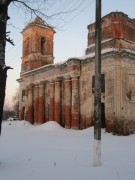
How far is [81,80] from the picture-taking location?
2411cm

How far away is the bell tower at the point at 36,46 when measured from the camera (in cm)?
3088

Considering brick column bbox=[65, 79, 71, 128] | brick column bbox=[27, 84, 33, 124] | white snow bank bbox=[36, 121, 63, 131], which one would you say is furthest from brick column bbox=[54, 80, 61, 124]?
brick column bbox=[27, 84, 33, 124]

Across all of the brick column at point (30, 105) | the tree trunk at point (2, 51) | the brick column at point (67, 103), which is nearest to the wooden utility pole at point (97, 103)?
the tree trunk at point (2, 51)

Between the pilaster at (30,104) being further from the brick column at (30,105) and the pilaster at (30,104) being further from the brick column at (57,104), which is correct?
the brick column at (57,104)

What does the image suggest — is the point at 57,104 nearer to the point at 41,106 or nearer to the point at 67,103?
the point at 67,103

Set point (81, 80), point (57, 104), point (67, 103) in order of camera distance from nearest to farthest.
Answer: point (81, 80) < point (67, 103) < point (57, 104)

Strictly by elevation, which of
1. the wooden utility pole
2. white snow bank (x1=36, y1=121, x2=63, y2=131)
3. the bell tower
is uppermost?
the bell tower

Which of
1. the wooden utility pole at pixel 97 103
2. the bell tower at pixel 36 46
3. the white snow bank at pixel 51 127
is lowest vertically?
the white snow bank at pixel 51 127

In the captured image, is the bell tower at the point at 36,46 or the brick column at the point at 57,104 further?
the bell tower at the point at 36,46

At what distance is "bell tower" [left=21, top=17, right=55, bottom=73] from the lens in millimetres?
30875

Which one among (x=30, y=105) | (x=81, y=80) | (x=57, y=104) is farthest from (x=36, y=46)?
(x=81, y=80)

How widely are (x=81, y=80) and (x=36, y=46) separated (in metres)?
9.08

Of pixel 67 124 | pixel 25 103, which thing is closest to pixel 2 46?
pixel 67 124

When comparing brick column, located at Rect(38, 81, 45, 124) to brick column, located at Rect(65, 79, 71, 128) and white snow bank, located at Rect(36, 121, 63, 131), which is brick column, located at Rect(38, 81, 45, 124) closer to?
white snow bank, located at Rect(36, 121, 63, 131)
